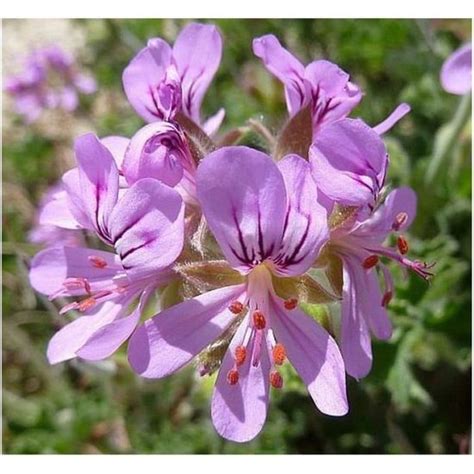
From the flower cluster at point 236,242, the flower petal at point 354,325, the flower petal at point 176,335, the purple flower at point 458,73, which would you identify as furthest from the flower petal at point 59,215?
the purple flower at point 458,73

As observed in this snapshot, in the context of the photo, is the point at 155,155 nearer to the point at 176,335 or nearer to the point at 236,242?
the point at 236,242

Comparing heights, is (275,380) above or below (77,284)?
below

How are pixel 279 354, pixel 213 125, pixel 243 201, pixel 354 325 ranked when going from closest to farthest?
pixel 243 201 → pixel 279 354 → pixel 354 325 → pixel 213 125

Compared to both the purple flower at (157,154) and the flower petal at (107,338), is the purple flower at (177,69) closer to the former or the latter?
the purple flower at (157,154)

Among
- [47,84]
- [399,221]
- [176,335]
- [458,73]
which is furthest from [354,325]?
[47,84]

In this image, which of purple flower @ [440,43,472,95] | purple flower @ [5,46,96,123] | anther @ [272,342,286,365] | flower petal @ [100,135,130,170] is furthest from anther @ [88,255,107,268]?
purple flower @ [5,46,96,123]

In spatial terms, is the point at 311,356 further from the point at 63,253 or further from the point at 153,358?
the point at 63,253

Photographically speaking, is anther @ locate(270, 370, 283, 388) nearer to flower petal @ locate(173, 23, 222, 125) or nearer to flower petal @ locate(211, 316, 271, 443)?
flower petal @ locate(211, 316, 271, 443)
